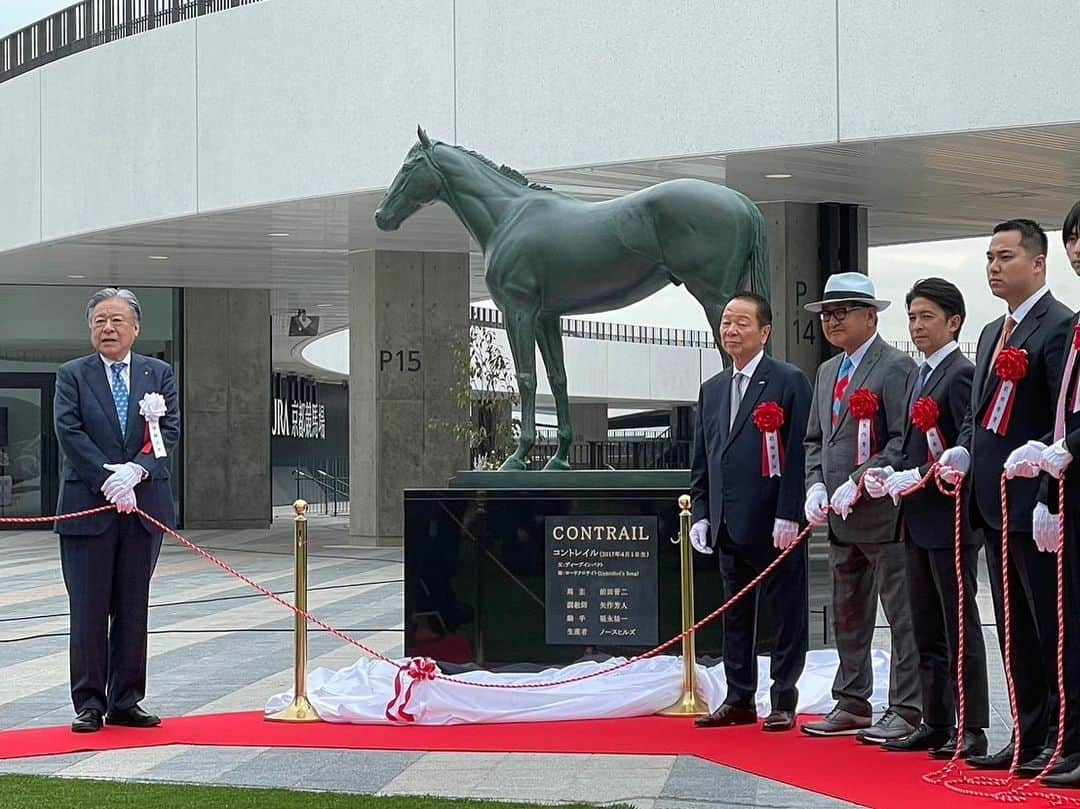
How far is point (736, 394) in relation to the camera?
7.68m

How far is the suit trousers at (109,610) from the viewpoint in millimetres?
7684

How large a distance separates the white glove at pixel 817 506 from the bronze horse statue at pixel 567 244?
1705mm

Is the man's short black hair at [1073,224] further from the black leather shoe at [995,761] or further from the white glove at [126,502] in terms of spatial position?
the white glove at [126,502]

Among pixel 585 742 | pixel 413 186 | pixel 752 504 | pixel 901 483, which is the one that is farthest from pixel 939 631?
pixel 413 186

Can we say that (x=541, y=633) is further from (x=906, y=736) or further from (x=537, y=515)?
(x=906, y=736)

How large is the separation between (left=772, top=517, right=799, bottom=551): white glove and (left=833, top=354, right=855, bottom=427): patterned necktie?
0.49 m

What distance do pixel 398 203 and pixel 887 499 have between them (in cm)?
376

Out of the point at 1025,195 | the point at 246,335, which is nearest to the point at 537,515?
the point at 1025,195

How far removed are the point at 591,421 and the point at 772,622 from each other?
45983 millimetres

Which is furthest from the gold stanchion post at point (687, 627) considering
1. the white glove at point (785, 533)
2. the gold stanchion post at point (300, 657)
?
the gold stanchion post at point (300, 657)

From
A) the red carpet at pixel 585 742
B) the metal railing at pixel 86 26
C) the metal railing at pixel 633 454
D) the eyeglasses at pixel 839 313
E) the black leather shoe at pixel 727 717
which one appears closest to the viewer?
the red carpet at pixel 585 742

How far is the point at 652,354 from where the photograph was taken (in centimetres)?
4734

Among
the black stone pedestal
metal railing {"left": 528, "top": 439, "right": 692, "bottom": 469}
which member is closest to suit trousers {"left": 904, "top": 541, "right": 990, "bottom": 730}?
the black stone pedestal

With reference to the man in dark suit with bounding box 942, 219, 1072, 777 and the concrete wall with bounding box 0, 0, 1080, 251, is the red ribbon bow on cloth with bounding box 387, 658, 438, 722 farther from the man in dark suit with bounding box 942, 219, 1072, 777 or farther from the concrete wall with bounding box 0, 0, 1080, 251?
the concrete wall with bounding box 0, 0, 1080, 251
